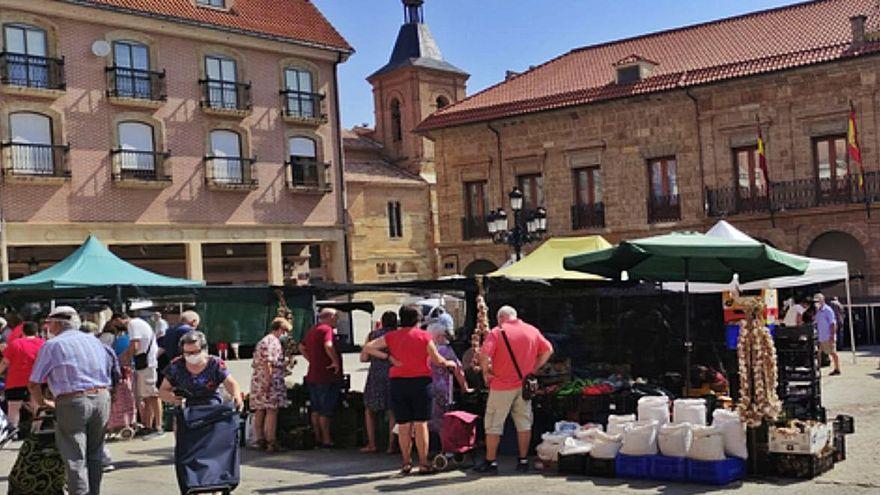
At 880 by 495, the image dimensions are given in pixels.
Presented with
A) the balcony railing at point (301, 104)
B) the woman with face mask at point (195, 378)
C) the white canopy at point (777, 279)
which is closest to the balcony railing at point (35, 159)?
the balcony railing at point (301, 104)

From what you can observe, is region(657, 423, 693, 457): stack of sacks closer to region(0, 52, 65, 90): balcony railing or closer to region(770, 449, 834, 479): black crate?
region(770, 449, 834, 479): black crate

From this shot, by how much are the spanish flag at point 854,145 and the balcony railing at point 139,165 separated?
19324 mm

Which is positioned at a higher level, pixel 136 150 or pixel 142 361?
pixel 136 150

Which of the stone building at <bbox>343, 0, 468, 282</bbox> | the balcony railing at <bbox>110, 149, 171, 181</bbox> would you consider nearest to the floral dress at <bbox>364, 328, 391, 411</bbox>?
the balcony railing at <bbox>110, 149, 171, 181</bbox>

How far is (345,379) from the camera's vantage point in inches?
487

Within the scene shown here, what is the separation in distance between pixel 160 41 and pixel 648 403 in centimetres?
2394

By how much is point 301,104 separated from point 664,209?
12.3 metres

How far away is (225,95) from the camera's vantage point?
3131 cm

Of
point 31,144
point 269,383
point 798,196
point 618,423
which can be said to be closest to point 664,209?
point 798,196

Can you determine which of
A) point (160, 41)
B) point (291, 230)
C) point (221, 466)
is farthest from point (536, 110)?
point (221, 466)

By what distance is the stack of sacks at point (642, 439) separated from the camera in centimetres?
903

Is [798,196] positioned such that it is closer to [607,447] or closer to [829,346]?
[829,346]

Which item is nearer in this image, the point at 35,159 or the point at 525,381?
the point at 525,381

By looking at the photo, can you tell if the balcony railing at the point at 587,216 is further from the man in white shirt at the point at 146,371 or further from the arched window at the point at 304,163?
the man in white shirt at the point at 146,371
